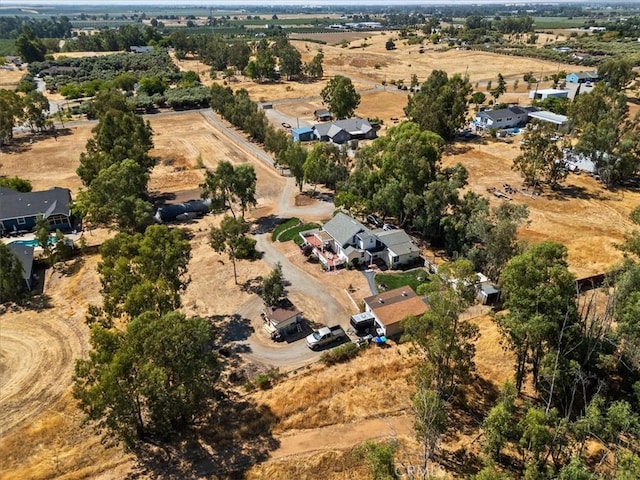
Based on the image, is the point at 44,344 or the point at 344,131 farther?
the point at 344,131

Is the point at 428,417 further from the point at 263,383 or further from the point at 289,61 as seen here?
the point at 289,61

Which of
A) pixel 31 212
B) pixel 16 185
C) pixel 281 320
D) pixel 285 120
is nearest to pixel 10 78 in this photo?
pixel 285 120

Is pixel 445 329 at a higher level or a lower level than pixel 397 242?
higher

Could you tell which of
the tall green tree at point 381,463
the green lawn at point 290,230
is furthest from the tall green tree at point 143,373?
the green lawn at point 290,230

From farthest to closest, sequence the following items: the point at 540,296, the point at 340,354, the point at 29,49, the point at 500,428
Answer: the point at 29,49 → the point at 340,354 → the point at 540,296 → the point at 500,428

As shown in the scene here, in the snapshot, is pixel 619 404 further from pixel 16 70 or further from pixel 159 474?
pixel 16 70

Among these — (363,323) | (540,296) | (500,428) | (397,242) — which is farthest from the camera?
(397,242)
